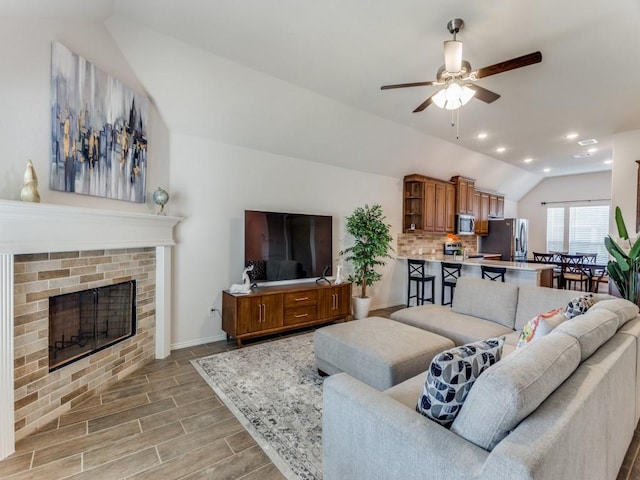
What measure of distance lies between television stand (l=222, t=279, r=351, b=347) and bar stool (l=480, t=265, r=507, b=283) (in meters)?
2.12

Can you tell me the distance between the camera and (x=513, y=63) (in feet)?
7.66

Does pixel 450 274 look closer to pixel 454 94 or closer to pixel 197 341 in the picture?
pixel 454 94

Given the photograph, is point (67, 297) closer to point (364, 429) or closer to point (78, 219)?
point (78, 219)

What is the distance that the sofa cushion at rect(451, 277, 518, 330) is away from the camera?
3207 mm

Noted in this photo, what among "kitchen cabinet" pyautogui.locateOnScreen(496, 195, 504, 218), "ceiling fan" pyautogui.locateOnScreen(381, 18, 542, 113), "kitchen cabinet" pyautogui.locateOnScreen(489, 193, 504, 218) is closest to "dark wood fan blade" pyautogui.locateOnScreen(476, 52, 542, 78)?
"ceiling fan" pyautogui.locateOnScreen(381, 18, 542, 113)

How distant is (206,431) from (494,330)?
261cm

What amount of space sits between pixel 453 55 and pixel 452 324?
2.37m

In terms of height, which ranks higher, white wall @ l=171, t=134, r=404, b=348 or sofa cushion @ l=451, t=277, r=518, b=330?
white wall @ l=171, t=134, r=404, b=348

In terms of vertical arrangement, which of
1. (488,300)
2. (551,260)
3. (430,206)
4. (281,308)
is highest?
(430,206)

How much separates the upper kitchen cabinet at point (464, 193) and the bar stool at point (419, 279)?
1848mm

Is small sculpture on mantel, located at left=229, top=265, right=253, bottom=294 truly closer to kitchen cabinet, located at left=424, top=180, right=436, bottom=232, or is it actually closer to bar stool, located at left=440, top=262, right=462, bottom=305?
bar stool, located at left=440, top=262, right=462, bottom=305

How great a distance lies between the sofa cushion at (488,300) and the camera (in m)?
3.21

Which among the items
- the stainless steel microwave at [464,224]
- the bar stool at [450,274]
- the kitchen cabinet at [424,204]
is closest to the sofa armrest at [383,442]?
the bar stool at [450,274]

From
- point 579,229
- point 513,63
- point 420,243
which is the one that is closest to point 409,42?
point 513,63
